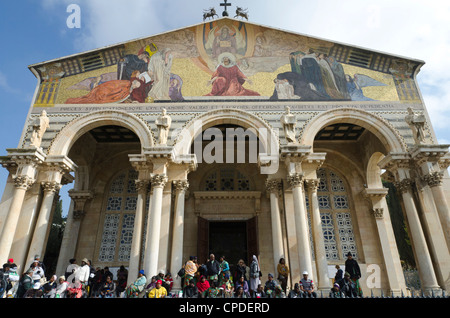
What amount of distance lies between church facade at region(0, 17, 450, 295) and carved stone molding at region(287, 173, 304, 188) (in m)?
0.06

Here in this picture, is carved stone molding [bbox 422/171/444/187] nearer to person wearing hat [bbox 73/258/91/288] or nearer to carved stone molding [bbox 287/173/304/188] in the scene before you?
carved stone molding [bbox 287/173/304/188]

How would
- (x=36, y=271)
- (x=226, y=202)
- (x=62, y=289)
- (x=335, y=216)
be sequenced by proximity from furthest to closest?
(x=226, y=202) → (x=335, y=216) → (x=36, y=271) → (x=62, y=289)

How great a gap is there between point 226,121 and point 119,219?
8.25 metres

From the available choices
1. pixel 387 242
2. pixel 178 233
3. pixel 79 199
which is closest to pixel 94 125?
pixel 79 199

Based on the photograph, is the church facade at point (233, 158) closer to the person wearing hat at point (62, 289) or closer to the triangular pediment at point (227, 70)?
the triangular pediment at point (227, 70)

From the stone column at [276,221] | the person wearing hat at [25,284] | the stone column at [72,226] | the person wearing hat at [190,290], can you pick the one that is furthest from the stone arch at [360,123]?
the stone column at [72,226]

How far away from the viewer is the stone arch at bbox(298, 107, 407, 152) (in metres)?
14.4

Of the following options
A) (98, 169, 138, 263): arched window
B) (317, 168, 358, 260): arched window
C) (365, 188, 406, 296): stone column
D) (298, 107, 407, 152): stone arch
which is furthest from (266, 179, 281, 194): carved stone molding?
(98, 169, 138, 263): arched window

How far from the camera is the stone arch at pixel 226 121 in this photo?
1431cm

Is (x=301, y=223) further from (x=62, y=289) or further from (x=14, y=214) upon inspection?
(x=14, y=214)

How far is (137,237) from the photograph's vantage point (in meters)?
13.2

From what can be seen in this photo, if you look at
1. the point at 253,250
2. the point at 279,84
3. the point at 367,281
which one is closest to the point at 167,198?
the point at 253,250
